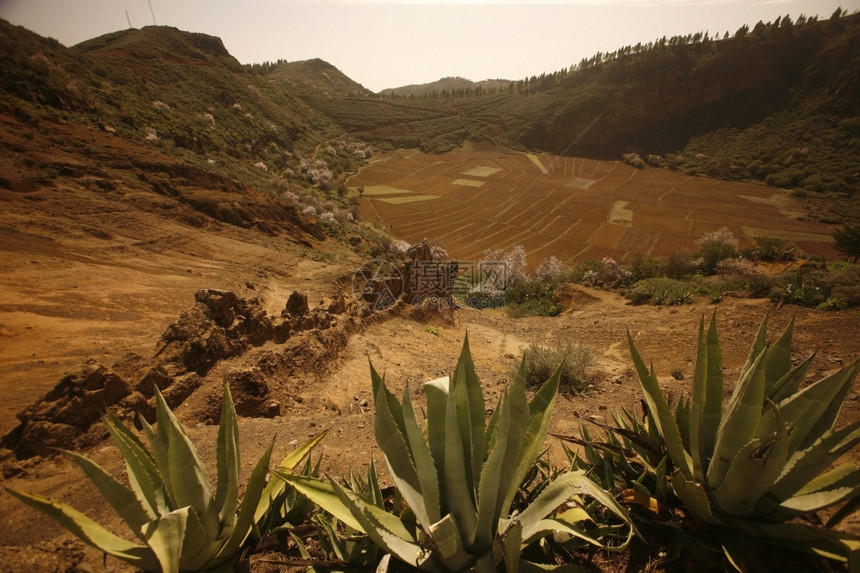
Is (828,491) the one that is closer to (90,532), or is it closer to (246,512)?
(246,512)

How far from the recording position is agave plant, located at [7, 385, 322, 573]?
146 cm

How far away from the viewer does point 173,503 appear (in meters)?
1.83

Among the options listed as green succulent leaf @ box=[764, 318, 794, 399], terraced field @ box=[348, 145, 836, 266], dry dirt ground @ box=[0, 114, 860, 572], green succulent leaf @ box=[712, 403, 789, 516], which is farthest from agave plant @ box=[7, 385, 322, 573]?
terraced field @ box=[348, 145, 836, 266]

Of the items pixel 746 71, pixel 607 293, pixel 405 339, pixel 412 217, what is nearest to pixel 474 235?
pixel 412 217

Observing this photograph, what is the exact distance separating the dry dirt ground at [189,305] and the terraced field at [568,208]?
718 inches

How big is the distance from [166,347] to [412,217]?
3306cm

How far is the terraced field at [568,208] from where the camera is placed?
30312 millimetres

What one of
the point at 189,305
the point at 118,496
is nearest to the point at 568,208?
the point at 189,305

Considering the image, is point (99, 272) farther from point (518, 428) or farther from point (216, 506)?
point (518, 428)

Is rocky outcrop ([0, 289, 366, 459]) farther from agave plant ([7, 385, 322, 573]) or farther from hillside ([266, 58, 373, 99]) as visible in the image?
hillside ([266, 58, 373, 99])

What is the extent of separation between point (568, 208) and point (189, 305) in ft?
121

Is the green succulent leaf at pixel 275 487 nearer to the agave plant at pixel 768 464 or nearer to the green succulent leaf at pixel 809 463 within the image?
the agave plant at pixel 768 464

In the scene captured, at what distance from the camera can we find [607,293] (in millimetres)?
15023

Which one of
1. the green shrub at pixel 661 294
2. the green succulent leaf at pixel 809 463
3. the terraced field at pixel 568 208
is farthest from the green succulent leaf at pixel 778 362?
the terraced field at pixel 568 208
